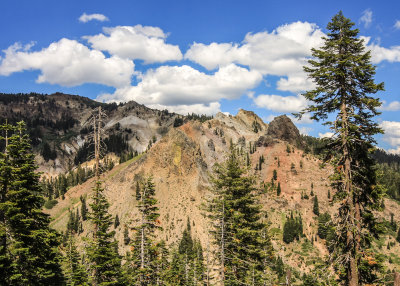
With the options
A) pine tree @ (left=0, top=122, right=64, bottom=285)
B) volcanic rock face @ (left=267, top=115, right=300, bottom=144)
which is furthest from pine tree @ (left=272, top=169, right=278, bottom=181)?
pine tree @ (left=0, top=122, right=64, bottom=285)

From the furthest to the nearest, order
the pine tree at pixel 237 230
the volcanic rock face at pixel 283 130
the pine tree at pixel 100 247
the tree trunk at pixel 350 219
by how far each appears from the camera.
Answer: the volcanic rock face at pixel 283 130, the pine tree at pixel 100 247, the pine tree at pixel 237 230, the tree trunk at pixel 350 219

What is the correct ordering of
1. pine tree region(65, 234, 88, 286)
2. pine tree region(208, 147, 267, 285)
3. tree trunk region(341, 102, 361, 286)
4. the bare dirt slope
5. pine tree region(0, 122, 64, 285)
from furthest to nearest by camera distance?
the bare dirt slope
pine tree region(65, 234, 88, 286)
pine tree region(208, 147, 267, 285)
pine tree region(0, 122, 64, 285)
tree trunk region(341, 102, 361, 286)

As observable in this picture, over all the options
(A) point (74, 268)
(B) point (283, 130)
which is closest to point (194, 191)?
(B) point (283, 130)

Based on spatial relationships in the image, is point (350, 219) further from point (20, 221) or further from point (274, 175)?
point (274, 175)

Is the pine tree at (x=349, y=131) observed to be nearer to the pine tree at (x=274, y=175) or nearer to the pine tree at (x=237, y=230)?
the pine tree at (x=237, y=230)

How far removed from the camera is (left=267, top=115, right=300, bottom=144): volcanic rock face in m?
167

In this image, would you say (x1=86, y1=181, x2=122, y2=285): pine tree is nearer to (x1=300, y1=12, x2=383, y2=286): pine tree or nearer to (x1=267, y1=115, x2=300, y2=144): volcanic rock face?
(x1=300, y1=12, x2=383, y2=286): pine tree

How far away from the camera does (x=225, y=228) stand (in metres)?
23.4

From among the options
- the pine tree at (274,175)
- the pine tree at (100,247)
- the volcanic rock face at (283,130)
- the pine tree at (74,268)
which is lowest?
the pine tree at (74,268)

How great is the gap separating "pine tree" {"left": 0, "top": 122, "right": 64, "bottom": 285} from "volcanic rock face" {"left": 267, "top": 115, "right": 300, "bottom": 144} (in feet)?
515

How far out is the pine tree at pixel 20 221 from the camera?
1912 centimetres

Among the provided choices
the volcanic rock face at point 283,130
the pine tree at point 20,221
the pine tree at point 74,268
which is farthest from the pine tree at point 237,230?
the volcanic rock face at point 283,130

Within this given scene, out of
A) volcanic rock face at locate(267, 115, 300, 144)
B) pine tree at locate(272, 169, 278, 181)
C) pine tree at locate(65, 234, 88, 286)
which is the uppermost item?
volcanic rock face at locate(267, 115, 300, 144)

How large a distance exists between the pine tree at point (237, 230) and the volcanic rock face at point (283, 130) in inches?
5867
